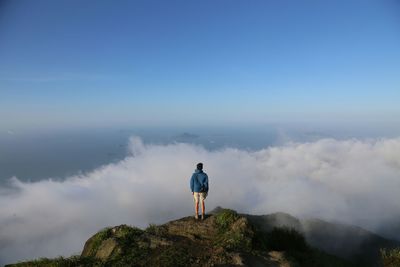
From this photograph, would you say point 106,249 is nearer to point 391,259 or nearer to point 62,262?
point 62,262

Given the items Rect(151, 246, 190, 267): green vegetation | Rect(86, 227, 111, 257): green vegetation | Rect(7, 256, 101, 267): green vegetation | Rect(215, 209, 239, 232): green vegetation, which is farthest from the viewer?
Rect(215, 209, 239, 232): green vegetation

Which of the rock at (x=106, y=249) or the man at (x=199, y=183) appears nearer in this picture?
the rock at (x=106, y=249)

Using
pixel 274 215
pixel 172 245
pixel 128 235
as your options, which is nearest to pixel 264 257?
pixel 172 245

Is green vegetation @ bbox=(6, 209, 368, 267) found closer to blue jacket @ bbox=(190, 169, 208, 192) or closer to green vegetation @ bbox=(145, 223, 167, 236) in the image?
green vegetation @ bbox=(145, 223, 167, 236)

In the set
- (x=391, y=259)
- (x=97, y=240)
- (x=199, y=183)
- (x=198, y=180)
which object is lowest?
(x=391, y=259)

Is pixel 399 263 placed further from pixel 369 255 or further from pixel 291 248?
pixel 369 255

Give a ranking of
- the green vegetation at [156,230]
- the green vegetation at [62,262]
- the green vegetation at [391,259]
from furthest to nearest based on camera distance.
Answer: the green vegetation at [391,259], the green vegetation at [156,230], the green vegetation at [62,262]

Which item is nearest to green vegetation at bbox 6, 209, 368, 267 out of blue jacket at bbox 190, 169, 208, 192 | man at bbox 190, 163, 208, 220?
man at bbox 190, 163, 208, 220

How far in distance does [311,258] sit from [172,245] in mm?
10998

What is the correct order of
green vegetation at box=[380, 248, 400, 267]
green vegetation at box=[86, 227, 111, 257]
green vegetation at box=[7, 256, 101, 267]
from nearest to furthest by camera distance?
green vegetation at box=[7, 256, 101, 267] → green vegetation at box=[86, 227, 111, 257] → green vegetation at box=[380, 248, 400, 267]

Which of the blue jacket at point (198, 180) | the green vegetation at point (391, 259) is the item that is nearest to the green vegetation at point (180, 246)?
the green vegetation at point (391, 259)

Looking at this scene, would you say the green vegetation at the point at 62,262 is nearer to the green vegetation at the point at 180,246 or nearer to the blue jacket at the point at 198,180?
the green vegetation at the point at 180,246

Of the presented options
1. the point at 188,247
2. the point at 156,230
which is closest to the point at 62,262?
the point at 156,230


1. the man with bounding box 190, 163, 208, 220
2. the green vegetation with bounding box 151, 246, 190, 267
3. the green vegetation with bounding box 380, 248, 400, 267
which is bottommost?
the green vegetation with bounding box 380, 248, 400, 267
